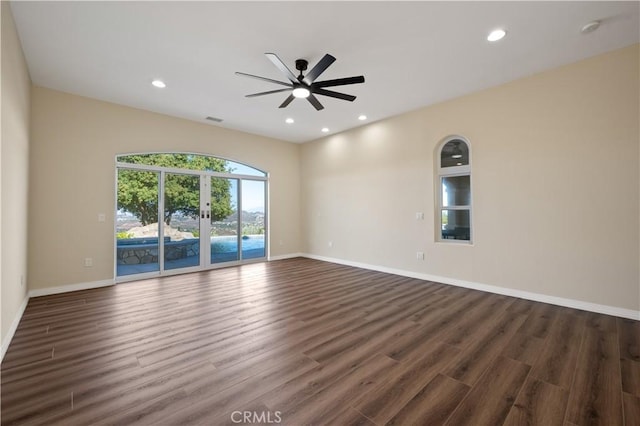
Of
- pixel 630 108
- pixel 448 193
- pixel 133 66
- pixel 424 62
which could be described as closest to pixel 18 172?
pixel 133 66

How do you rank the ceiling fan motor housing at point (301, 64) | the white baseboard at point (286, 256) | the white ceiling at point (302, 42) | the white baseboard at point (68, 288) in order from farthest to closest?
the white baseboard at point (286, 256) → the white baseboard at point (68, 288) → the ceiling fan motor housing at point (301, 64) → the white ceiling at point (302, 42)

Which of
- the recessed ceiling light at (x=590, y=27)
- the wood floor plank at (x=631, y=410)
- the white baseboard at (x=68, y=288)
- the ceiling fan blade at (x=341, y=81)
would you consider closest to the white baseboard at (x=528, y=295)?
the wood floor plank at (x=631, y=410)

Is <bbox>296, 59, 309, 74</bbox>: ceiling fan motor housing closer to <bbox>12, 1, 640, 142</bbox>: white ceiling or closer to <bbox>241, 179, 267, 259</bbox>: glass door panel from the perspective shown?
<bbox>12, 1, 640, 142</bbox>: white ceiling

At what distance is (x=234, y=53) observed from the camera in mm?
3227

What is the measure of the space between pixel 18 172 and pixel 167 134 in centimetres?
254

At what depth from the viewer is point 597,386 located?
1894mm

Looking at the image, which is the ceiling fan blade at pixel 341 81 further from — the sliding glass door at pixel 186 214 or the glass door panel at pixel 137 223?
the glass door panel at pixel 137 223

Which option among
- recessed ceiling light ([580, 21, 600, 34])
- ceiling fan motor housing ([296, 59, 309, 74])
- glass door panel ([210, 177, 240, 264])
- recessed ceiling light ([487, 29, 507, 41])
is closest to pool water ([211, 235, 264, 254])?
glass door panel ([210, 177, 240, 264])

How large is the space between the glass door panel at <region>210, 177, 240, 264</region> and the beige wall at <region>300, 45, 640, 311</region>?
3303 millimetres

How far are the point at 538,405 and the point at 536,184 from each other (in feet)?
10.1

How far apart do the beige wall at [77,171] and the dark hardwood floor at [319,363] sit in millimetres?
763

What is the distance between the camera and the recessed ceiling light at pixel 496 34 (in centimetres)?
284

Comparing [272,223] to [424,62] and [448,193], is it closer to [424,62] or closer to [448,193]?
[448,193]

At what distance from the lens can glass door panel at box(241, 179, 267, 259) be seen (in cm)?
660
